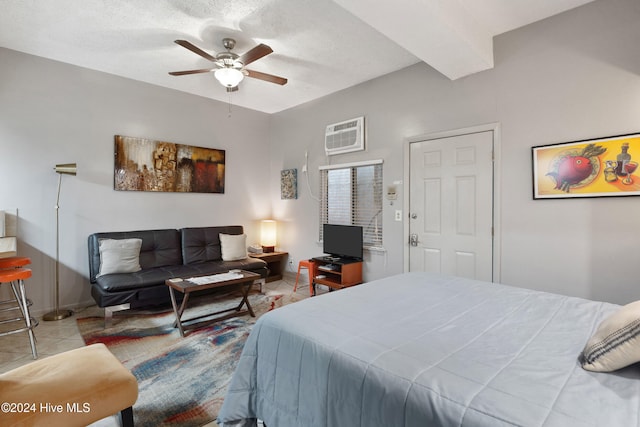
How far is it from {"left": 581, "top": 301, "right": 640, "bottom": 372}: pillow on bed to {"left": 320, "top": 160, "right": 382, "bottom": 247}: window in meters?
2.91

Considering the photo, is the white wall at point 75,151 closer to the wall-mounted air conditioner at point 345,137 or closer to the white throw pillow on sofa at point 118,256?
the white throw pillow on sofa at point 118,256

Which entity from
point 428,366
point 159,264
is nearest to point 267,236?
point 159,264

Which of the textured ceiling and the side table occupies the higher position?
the textured ceiling

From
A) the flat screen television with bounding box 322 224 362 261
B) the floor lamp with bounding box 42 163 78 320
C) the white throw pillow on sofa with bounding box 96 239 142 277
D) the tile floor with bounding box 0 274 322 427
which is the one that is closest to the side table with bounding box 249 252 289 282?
the flat screen television with bounding box 322 224 362 261

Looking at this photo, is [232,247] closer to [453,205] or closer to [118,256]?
[118,256]

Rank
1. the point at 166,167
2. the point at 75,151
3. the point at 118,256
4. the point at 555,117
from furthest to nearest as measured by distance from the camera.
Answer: the point at 166,167 < the point at 75,151 < the point at 118,256 < the point at 555,117

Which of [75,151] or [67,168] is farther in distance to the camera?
[75,151]

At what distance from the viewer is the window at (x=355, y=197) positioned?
4023 millimetres

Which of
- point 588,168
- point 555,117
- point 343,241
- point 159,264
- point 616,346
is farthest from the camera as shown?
point 343,241

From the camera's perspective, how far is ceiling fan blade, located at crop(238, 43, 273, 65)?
8.75ft

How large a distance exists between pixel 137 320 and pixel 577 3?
502 centimetres

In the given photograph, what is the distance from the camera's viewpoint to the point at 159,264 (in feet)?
13.2

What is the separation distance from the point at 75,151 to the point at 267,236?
2796 mm

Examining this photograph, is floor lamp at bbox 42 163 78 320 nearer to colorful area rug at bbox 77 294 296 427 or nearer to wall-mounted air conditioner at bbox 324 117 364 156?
colorful area rug at bbox 77 294 296 427
